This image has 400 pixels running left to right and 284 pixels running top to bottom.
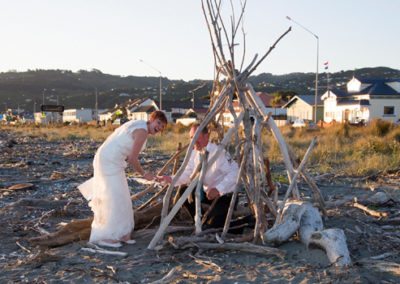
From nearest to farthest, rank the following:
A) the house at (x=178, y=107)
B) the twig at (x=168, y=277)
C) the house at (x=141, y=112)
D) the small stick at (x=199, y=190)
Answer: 1. the twig at (x=168, y=277)
2. the small stick at (x=199, y=190)
3. the house at (x=178, y=107)
4. the house at (x=141, y=112)

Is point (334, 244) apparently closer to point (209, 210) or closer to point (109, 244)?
point (209, 210)

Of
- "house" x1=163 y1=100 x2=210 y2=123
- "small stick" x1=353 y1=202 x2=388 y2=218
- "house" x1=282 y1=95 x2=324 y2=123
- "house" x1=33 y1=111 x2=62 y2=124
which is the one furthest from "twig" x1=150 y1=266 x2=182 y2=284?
"house" x1=33 y1=111 x2=62 y2=124

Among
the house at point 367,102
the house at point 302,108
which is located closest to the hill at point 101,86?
the house at point 302,108

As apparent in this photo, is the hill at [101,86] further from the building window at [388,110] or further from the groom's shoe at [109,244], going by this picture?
the groom's shoe at [109,244]

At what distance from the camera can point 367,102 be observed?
133 ft

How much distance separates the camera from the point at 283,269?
4.34 m

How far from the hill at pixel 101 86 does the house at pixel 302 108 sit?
3271 centimetres

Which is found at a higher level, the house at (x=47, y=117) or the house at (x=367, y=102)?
the house at (x=367, y=102)

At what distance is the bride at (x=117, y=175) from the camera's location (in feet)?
16.8

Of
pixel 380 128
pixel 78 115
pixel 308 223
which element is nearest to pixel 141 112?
pixel 78 115

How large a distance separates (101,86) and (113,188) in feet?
435

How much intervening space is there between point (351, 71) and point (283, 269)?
110 meters

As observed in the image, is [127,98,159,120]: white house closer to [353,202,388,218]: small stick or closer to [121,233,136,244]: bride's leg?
[353,202,388,218]: small stick

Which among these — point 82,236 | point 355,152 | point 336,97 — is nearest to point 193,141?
point 82,236
